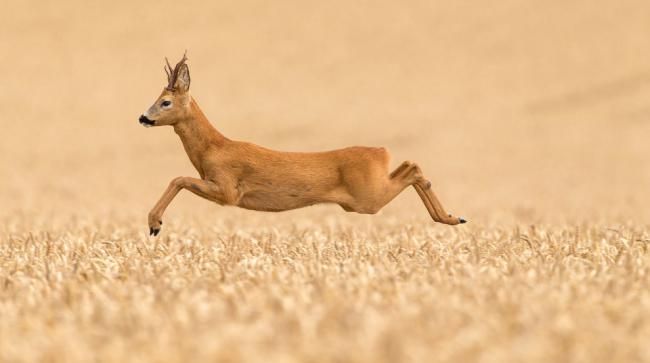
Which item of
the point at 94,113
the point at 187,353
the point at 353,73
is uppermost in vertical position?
the point at 353,73

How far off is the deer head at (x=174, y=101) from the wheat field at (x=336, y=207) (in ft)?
4.37

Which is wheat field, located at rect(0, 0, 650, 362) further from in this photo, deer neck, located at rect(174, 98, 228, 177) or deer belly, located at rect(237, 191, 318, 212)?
deer neck, located at rect(174, 98, 228, 177)

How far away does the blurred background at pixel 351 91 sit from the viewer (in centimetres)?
3491

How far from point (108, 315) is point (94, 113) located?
149ft

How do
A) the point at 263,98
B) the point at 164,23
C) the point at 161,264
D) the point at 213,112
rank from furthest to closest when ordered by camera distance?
the point at 164,23 < the point at 263,98 < the point at 213,112 < the point at 161,264

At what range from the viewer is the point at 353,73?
58062 millimetres

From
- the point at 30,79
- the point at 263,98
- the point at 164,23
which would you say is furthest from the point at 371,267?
the point at 164,23

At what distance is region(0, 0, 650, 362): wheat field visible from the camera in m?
5.15

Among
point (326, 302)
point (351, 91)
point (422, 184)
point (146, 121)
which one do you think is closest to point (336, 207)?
point (422, 184)

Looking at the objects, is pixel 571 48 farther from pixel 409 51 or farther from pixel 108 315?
pixel 108 315

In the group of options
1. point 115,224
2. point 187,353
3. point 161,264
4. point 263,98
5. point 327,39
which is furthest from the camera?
point 327,39

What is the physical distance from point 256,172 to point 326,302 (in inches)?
132

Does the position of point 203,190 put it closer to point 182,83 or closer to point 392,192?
point 182,83

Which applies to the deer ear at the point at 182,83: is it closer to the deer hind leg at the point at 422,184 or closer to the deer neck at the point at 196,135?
the deer neck at the point at 196,135
